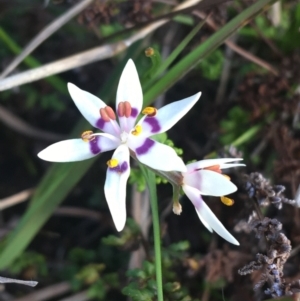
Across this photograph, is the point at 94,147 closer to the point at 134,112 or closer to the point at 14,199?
the point at 134,112

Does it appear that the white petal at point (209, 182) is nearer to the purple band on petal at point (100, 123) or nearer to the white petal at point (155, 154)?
the white petal at point (155, 154)

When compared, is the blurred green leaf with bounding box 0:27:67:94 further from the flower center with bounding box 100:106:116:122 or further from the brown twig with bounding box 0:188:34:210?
the flower center with bounding box 100:106:116:122

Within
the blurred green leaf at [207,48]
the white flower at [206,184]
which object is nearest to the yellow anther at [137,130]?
the white flower at [206,184]

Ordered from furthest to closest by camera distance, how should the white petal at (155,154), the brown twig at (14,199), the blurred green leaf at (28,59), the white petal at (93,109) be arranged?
the blurred green leaf at (28,59), the brown twig at (14,199), the white petal at (93,109), the white petal at (155,154)

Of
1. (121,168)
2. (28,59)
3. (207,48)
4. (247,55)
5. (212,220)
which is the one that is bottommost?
(212,220)

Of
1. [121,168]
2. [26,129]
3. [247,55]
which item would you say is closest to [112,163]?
[121,168]

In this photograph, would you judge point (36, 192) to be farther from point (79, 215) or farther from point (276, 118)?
point (276, 118)

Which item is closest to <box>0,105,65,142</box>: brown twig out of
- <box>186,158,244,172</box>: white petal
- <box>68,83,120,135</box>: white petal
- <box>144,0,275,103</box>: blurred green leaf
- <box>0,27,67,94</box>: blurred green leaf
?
<box>0,27,67,94</box>: blurred green leaf
